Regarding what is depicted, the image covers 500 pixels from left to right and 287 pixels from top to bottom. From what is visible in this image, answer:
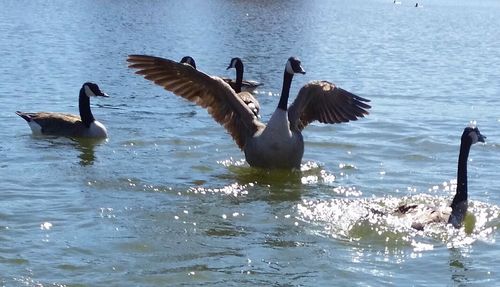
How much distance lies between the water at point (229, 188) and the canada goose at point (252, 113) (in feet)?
1.38

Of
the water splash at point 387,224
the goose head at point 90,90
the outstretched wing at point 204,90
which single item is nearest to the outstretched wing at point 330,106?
the outstretched wing at point 204,90

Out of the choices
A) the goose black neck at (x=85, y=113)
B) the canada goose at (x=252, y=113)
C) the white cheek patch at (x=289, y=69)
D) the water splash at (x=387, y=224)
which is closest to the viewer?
the water splash at (x=387, y=224)

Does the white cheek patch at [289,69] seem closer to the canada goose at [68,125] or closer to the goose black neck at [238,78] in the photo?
the canada goose at [68,125]

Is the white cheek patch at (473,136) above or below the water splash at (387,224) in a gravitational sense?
above

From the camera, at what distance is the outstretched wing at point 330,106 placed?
13062 mm

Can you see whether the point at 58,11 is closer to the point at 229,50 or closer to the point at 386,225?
the point at 229,50

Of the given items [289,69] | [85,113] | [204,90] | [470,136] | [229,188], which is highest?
[289,69]

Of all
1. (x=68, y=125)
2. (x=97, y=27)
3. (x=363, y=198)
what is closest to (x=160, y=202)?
(x=363, y=198)

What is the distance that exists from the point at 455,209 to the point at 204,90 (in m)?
4.21

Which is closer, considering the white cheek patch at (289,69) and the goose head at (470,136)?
the goose head at (470,136)

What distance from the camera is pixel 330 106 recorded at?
43.5 feet

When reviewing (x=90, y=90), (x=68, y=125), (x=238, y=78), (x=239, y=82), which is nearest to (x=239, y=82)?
(x=239, y=82)

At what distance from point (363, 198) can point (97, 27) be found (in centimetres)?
2703

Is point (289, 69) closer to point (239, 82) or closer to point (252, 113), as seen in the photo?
point (252, 113)
